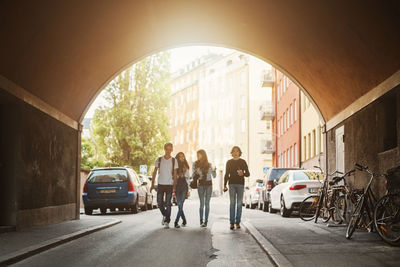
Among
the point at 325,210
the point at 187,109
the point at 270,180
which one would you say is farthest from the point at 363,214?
the point at 187,109

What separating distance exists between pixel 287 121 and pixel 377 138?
129 ft

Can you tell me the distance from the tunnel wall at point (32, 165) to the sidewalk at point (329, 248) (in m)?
4.89

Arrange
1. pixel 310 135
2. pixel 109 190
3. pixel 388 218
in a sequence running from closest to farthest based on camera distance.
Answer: pixel 388 218 < pixel 109 190 < pixel 310 135

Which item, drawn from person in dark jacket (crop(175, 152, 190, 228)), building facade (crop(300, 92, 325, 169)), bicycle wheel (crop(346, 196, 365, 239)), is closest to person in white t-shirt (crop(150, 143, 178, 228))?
person in dark jacket (crop(175, 152, 190, 228))

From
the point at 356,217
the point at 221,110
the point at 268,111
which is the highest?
the point at 221,110

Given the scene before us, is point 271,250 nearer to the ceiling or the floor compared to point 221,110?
nearer to the floor

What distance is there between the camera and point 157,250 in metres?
10.2

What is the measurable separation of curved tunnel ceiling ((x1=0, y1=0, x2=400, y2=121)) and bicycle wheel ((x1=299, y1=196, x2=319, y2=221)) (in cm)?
242

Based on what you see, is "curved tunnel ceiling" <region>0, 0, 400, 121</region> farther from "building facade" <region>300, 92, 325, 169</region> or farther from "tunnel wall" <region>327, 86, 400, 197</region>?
"building facade" <region>300, 92, 325, 169</region>

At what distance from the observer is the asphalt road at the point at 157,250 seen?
28.9 ft

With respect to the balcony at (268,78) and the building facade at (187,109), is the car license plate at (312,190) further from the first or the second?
the building facade at (187,109)

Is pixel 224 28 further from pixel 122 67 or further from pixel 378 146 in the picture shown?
pixel 378 146

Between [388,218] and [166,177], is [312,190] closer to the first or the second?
[166,177]

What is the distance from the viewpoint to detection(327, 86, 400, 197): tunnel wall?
41.3 feet
